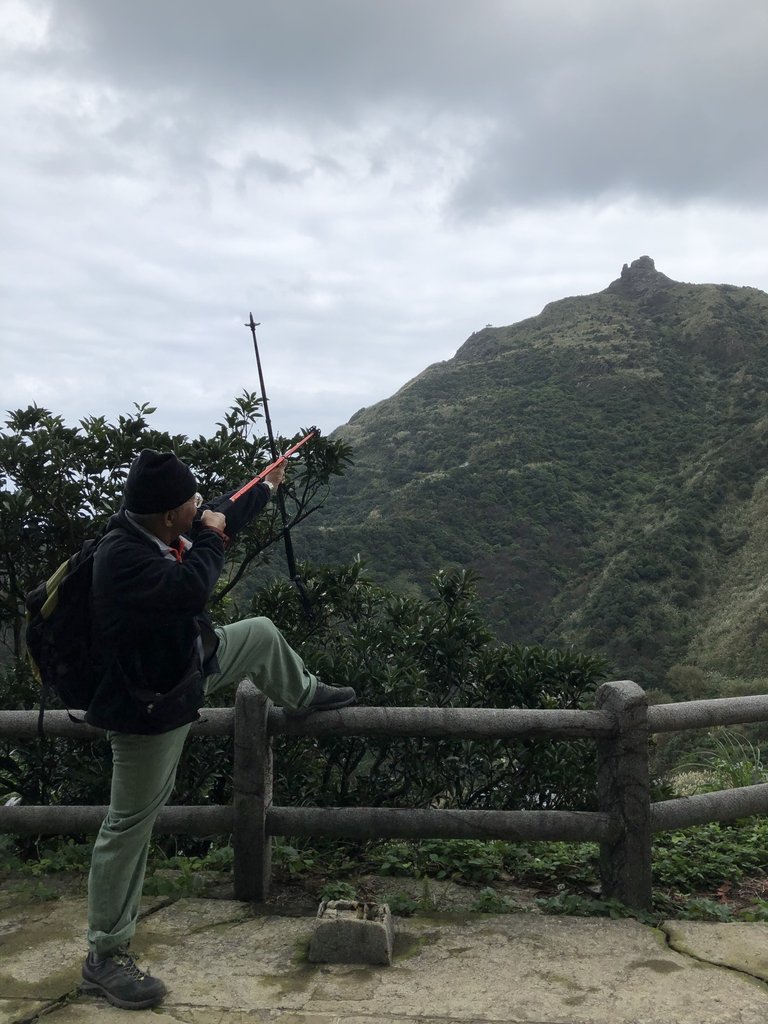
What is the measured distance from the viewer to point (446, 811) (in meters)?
3.90

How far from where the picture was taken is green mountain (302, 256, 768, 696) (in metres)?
36.2

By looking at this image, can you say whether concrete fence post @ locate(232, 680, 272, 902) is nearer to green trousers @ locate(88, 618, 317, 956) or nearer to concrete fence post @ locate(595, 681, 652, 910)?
green trousers @ locate(88, 618, 317, 956)

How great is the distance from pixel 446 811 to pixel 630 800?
773 millimetres

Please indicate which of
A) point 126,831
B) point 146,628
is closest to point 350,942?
point 126,831

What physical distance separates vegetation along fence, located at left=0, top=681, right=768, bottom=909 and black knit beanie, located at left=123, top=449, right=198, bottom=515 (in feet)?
4.11

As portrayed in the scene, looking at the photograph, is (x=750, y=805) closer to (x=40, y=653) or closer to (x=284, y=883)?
(x=284, y=883)

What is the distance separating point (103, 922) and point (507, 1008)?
1335 mm

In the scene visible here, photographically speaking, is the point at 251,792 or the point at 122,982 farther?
the point at 251,792

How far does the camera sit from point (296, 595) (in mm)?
6145

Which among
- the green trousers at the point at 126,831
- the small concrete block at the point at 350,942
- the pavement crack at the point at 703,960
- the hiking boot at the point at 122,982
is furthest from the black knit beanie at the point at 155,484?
the pavement crack at the point at 703,960

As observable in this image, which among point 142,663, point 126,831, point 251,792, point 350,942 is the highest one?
point 142,663

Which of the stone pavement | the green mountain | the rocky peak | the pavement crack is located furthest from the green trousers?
the rocky peak

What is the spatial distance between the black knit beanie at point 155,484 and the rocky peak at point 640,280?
283 feet

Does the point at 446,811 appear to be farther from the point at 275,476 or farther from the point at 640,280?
the point at 640,280
